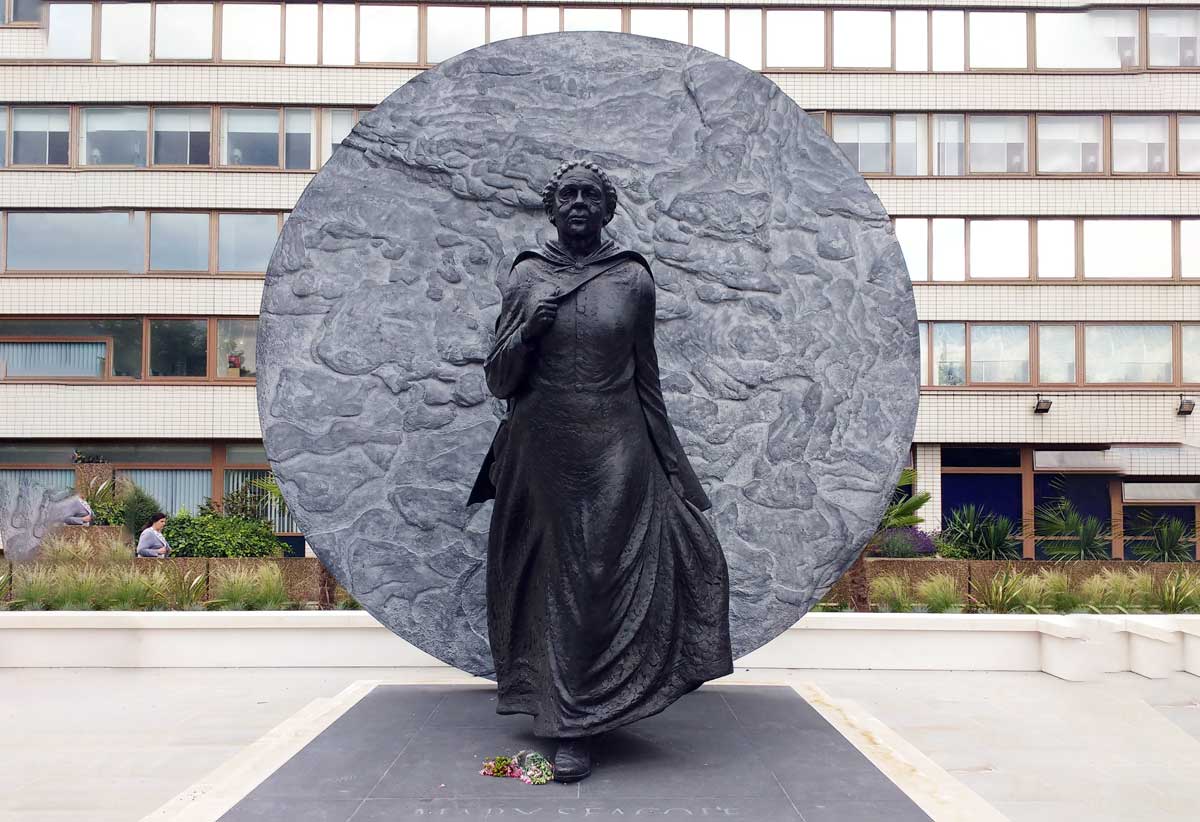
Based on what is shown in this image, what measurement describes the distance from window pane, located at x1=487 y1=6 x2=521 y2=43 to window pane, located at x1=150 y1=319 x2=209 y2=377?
25.7 feet

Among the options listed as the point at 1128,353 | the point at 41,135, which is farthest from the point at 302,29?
the point at 1128,353

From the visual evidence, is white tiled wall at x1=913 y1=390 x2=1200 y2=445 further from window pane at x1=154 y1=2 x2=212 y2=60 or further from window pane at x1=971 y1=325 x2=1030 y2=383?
window pane at x1=154 y1=2 x2=212 y2=60

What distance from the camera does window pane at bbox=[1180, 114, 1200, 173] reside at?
845 inches

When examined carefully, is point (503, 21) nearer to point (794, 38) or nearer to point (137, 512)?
point (794, 38)

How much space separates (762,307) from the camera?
6.82m

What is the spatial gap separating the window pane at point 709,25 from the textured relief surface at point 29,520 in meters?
13.5

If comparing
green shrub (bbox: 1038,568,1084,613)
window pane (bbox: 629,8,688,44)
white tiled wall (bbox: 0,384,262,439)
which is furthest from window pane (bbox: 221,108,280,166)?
green shrub (bbox: 1038,568,1084,613)

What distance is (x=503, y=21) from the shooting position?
2080 centimetres

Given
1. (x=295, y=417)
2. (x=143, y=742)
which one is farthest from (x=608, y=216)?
(x=143, y=742)

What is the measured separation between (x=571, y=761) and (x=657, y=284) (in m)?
3.22

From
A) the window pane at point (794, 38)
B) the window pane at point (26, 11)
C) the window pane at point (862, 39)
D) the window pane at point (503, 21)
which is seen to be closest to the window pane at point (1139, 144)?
the window pane at point (862, 39)

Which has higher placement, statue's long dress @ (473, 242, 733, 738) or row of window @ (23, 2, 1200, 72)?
row of window @ (23, 2, 1200, 72)

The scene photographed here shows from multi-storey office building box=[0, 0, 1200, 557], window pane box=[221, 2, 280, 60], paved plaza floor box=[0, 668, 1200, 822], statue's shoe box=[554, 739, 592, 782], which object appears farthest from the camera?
window pane box=[221, 2, 280, 60]

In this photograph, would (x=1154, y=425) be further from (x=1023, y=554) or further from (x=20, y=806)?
(x=20, y=806)
